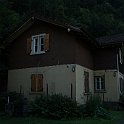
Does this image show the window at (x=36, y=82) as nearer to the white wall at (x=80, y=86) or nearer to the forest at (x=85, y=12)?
the white wall at (x=80, y=86)

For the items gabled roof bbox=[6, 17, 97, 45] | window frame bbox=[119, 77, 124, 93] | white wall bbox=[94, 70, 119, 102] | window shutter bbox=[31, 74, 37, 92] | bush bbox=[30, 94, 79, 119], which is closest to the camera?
bush bbox=[30, 94, 79, 119]

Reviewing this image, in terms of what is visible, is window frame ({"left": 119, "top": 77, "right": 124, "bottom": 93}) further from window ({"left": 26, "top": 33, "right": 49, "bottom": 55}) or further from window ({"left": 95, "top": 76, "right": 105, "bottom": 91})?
window ({"left": 26, "top": 33, "right": 49, "bottom": 55})

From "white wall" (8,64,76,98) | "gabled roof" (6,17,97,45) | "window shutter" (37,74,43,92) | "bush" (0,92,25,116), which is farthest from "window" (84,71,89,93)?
"bush" (0,92,25,116)

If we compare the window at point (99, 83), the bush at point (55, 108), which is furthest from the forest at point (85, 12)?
the bush at point (55, 108)

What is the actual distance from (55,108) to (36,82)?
16.6 feet

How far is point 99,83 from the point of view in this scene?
933 inches

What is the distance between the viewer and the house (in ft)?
65.5

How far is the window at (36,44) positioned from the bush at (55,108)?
17.4ft

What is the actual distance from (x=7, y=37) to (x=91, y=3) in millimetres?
35700

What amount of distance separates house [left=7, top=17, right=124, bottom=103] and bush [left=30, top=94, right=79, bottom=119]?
7.66 ft

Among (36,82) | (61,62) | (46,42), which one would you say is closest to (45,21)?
(46,42)

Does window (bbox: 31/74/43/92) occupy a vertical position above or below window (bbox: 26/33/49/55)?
below

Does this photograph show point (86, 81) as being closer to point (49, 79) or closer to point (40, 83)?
point (49, 79)

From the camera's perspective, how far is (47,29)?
A: 21.6 metres
